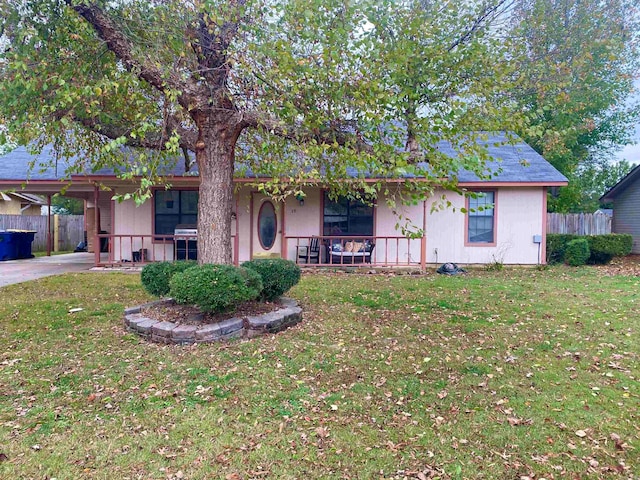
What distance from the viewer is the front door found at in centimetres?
1064

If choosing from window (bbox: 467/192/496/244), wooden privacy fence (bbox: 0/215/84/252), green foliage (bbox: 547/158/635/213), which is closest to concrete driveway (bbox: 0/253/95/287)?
wooden privacy fence (bbox: 0/215/84/252)

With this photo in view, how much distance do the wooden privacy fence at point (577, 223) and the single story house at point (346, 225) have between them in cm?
428

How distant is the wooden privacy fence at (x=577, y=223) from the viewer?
47.7 feet

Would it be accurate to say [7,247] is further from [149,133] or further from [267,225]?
[149,133]

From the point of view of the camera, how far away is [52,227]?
56.5 feet

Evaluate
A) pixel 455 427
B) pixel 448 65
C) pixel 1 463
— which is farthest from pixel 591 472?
pixel 448 65

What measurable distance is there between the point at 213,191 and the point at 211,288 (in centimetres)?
145

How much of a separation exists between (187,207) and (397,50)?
→ 740 centimetres

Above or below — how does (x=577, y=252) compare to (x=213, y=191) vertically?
below

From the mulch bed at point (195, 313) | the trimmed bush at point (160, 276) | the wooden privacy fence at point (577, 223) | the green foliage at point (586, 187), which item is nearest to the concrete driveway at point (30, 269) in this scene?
the trimmed bush at point (160, 276)

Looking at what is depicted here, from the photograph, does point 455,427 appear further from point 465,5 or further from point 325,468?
point 465,5

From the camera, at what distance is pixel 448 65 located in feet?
17.8

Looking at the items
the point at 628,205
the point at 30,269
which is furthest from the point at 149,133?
the point at 628,205

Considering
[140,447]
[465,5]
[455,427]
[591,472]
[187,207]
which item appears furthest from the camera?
[187,207]
